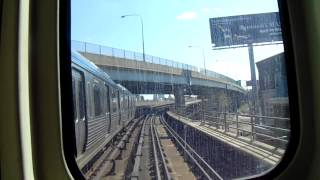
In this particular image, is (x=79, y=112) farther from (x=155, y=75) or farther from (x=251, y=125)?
(x=251, y=125)

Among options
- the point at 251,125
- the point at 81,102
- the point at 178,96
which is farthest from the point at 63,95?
the point at 251,125

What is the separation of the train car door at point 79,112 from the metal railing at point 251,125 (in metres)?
0.38

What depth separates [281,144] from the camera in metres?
1.93

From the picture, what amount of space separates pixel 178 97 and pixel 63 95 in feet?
1.56

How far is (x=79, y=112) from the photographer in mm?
1723

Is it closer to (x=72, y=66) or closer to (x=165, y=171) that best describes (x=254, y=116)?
(x=165, y=171)

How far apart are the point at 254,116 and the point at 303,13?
50cm

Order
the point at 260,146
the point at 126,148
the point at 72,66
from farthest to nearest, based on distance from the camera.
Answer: the point at 260,146
the point at 126,148
the point at 72,66

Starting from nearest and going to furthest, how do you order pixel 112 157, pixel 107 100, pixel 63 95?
1. pixel 63 95
2. pixel 112 157
3. pixel 107 100

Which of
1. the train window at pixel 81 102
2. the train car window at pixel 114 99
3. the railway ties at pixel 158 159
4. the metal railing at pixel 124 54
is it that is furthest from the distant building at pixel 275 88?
the train window at pixel 81 102

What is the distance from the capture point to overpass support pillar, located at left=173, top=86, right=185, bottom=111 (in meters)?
1.80

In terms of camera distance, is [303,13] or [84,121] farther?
[303,13]

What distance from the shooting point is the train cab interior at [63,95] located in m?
1.51

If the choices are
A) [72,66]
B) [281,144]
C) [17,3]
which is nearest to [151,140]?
[72,66]
